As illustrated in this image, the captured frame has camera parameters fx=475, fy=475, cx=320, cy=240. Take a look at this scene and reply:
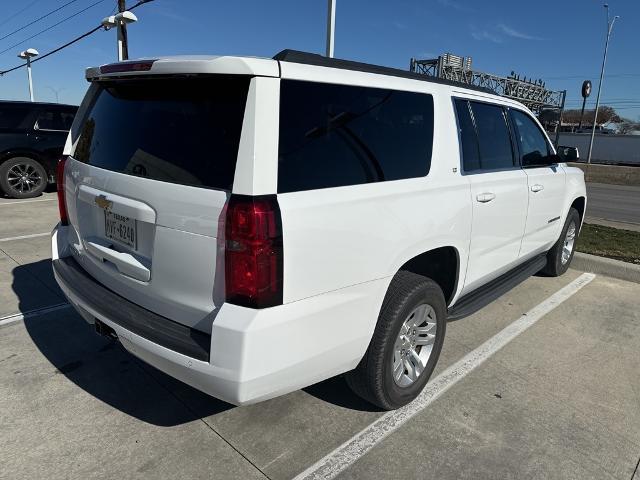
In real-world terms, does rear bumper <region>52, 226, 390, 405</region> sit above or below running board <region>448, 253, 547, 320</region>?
above

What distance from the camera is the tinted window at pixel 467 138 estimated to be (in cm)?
315

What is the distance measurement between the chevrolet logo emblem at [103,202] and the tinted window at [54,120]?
8.32 m

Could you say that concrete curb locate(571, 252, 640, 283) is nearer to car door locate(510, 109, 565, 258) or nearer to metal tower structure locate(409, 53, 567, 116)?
car door locate(510, 109, 565, 258)

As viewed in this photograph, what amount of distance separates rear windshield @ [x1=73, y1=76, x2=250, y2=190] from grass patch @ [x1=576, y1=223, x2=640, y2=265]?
5.73 meters

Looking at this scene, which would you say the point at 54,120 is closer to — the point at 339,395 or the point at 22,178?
the point at 22,178

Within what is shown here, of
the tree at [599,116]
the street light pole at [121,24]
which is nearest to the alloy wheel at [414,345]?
the street light pole at [121,24]

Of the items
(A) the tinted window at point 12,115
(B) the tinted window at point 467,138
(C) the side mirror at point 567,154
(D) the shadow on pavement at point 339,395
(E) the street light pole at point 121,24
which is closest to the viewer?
(D) the shadow on pavement at point 339,395

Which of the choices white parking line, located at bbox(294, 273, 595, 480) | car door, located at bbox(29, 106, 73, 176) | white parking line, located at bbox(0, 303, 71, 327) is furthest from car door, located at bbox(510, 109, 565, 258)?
car door, located at bbox(29, 106, 73, 176)

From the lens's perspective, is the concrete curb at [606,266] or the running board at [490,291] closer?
the running board at [490,291]

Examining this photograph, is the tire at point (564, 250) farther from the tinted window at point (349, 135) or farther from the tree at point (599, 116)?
the tree at point (599, 116)

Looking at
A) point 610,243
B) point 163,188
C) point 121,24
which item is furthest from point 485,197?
point 121,24

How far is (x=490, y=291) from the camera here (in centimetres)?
367

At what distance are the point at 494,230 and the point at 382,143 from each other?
1.41 m

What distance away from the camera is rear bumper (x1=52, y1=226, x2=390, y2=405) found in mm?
1936
